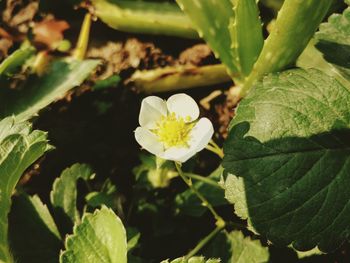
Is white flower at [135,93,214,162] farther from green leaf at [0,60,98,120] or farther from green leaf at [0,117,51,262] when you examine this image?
green leaf at [0,60,98,120]

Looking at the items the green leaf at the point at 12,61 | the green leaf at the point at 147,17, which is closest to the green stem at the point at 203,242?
the green leaf at the point at 147,17

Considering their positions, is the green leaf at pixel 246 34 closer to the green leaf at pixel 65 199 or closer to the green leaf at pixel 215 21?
the green leaf at pixel 215 21

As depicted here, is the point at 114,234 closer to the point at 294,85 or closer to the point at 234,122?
the point at 234,122

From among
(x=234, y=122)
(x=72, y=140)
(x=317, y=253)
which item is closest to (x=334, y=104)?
(x=234, y=122)

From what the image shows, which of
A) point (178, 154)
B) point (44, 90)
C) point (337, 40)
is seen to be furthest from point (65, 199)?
point (337, 40)

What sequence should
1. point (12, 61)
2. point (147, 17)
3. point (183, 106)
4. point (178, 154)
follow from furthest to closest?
point (147, 17) < point (12, 61) < point (183, 106) < point (178, 154)

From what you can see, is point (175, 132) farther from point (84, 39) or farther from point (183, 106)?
point (84, 39)

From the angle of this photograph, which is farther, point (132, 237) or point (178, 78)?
point (178, 78)
